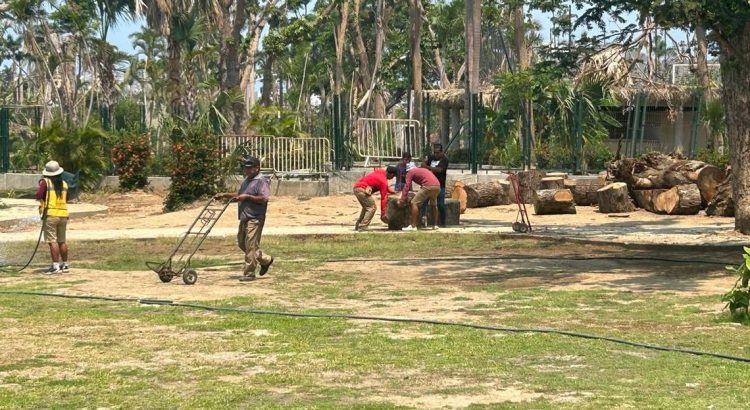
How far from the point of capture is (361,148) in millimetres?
36656

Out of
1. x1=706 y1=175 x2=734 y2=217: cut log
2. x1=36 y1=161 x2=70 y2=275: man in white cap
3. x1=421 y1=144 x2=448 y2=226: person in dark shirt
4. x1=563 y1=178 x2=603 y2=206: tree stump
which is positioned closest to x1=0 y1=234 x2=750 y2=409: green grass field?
x1=36 y1=161 x2=70 y2=275: man in white cap

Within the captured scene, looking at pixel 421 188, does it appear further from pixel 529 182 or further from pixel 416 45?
pixel 416 45

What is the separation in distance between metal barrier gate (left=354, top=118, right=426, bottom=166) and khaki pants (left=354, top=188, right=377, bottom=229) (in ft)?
36.7

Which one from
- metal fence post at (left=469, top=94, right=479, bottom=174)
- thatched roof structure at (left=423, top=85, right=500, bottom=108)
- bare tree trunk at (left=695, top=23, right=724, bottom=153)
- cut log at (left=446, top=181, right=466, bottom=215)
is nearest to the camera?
cut log at (left=446, top=181, right=466, bottom=215)

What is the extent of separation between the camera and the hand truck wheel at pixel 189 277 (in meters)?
16.6

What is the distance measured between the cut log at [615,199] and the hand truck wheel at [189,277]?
14381 millimetres

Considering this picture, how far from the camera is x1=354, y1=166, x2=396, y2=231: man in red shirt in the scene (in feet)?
81.6

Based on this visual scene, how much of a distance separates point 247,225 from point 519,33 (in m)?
30.5

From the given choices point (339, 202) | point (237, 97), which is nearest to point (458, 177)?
point (339, 202)

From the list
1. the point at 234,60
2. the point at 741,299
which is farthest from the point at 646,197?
the point at 234,60

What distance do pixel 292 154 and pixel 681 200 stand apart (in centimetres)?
1143

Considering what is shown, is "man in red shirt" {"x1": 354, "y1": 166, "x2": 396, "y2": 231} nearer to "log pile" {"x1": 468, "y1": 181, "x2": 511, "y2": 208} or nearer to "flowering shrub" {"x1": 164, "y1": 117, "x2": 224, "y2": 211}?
"log pile" {"x1": 468, "y1": 181, "x2": 511, "y2": 208}

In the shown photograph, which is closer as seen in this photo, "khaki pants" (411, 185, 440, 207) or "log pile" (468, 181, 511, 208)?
"khaki pants" (411, 185, 440, 207)

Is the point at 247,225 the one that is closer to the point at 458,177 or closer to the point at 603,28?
the point at 603,28
